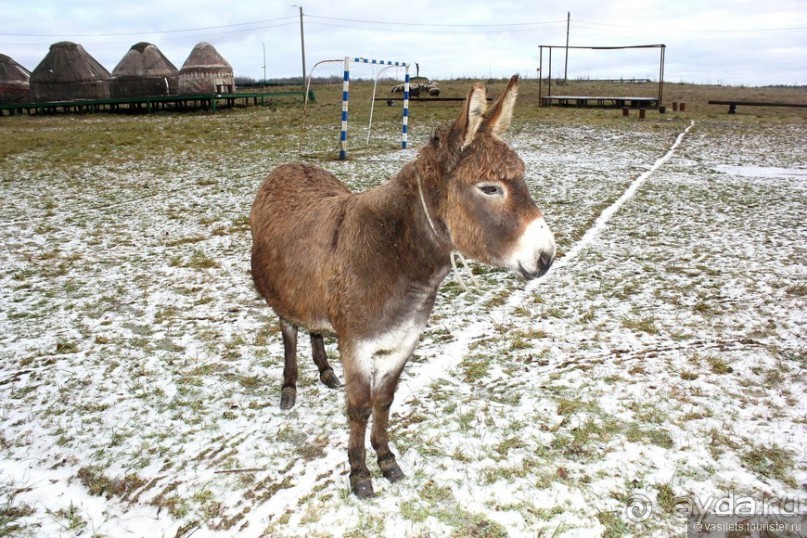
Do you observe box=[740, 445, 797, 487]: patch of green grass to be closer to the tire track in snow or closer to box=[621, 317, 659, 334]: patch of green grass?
box=[621, 317, 659, 334]: patch of green grass

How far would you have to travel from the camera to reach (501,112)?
7.25 ft

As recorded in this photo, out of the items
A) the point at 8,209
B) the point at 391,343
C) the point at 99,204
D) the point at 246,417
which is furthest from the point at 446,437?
the point at 8,209

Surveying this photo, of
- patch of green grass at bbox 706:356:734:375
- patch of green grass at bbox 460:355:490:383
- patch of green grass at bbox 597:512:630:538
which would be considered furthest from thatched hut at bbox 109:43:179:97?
patch of green grass at bbox 597:512:630:538

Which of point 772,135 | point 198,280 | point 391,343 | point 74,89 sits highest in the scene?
point 74,89

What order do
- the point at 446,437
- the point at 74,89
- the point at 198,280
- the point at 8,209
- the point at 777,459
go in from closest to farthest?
the point at 777,459 → the point at 446,437 → the point at 198,280 → the point at 8,209 → the point at 74,89

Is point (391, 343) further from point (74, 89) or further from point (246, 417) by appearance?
point (74, 89)

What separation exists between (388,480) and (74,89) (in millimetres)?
41297

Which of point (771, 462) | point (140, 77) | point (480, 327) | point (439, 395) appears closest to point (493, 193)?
point (439, 395)

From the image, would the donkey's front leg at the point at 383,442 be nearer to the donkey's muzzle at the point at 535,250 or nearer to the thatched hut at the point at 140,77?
the donkey's muzzle at the point at 535,250

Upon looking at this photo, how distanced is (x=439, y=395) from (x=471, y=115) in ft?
8.59

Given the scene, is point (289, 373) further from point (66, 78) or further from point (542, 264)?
point (66, 78)

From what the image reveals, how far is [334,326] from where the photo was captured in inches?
111

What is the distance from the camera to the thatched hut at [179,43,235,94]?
35.9 meters

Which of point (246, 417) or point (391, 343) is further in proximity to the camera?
point (246, 417)
